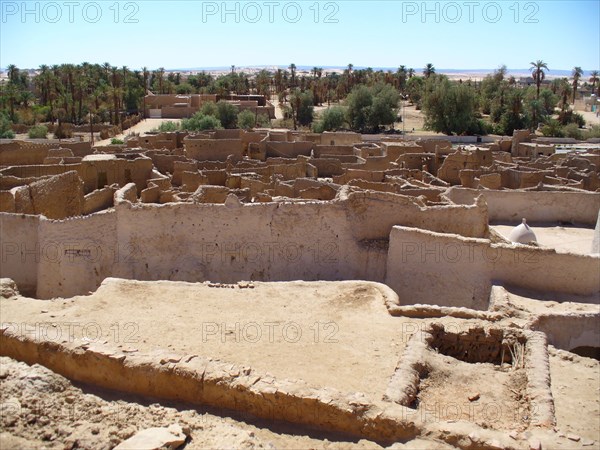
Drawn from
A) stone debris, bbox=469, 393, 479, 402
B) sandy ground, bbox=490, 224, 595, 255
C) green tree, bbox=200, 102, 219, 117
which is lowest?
stone debris, bbox=469, 393, 479, 402

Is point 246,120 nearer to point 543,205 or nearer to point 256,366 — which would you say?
point 543,205

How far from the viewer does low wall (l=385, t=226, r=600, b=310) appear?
36.9 ft

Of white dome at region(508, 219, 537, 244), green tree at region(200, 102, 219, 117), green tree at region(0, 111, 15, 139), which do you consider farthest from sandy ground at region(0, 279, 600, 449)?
green tree at region(200, 102, 219, 117)

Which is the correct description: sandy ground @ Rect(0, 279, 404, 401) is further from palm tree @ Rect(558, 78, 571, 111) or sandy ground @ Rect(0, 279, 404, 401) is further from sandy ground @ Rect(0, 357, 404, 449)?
palm tree @ Rect(558, 78, 571, 111)

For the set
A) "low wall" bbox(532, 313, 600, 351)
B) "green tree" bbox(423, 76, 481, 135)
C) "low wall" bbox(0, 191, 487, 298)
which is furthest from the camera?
"green tree" bbox(423, 76, 481, 135)

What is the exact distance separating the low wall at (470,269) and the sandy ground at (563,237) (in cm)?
344

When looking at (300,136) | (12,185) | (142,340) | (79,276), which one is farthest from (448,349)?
(300,136)

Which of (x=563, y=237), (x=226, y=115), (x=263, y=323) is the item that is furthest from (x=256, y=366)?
(x=226, y=115)

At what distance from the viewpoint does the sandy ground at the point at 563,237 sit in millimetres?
14961

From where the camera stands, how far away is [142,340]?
353 inches

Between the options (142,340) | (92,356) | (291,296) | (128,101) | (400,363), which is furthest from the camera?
(128,101)

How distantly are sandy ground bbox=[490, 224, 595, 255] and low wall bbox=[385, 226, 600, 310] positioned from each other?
11.3 feet

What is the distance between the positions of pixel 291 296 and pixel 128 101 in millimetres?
52888

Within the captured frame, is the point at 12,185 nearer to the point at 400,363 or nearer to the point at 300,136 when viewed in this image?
the point at 400,363
